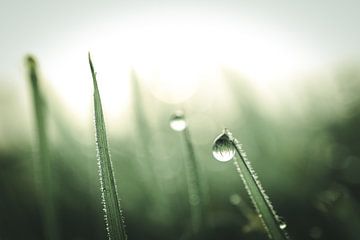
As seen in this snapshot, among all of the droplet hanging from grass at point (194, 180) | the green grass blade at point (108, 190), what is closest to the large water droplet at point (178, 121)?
the droplet hanging from grass at point (194, 180)

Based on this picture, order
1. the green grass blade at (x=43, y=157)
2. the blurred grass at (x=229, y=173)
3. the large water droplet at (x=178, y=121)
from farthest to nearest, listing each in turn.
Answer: the blurred grass at (x=229, y=173) < the large water droplet at (x=178, y=121) < the green grass blade at (x=43, y=157)

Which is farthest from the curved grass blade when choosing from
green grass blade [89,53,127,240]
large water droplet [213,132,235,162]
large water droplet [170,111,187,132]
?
large water droplet [170,111,187,132]

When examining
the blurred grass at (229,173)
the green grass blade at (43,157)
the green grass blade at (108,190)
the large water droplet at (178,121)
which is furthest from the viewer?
the blurred grass at (229,173)

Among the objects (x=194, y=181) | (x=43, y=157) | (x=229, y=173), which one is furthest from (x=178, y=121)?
(x=229, y=173)

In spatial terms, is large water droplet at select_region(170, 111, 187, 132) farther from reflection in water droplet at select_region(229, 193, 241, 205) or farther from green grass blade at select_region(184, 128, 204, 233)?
reflection in water droplet at select_region(229, 193, 241, 205)

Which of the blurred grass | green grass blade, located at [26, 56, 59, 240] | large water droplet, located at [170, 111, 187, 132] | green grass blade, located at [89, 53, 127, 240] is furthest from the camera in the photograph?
the blurred grass

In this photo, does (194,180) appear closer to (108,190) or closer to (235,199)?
(108,190)

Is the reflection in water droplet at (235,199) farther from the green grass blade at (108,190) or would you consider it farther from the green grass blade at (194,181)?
the green grass blade at (108,190)

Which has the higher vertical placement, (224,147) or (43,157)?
(43,157)

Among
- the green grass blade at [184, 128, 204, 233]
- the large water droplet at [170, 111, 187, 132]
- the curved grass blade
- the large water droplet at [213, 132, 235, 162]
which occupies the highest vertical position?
the large water droplet at [170, 111, 187, 132]
